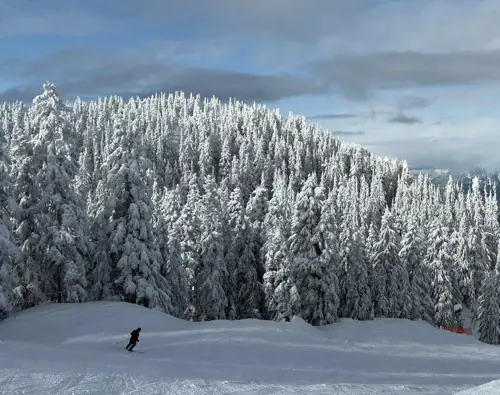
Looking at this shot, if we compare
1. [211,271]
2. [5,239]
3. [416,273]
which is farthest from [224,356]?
[416,273]

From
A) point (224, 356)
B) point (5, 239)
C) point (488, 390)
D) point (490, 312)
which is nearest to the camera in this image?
point (488, 390)

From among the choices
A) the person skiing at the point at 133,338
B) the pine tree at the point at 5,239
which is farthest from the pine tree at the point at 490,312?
the pine tree at the point at 5,239

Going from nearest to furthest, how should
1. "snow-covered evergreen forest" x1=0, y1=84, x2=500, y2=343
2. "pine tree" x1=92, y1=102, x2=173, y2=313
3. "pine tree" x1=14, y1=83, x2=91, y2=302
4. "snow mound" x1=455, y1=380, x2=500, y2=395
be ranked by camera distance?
"snow mound" x1=455, y1=380, x2=500, y2=395 → "pine tree" x1=14, y1=83, x2=91, y2=302 → "snow-covered evergreen forest" x1=0, y1=84, x2=500, y2=343 → "pine tree" x1=92, y1=102, x2=173, y2=313

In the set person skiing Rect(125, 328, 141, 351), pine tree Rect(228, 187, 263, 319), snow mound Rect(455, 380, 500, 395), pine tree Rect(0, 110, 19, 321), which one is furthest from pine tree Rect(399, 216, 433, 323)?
snow mound Rect(455, 380, 500, 395)

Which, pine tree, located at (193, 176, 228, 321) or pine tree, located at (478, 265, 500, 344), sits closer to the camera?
pine tree, located at (193, 176, 228, 321)

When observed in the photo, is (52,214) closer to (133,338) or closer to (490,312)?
(133,338)

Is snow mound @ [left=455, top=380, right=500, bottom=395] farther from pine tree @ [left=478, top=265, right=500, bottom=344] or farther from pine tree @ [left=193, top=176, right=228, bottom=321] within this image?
pine tree @ [left=478, top=265, right=500, bottom=344]

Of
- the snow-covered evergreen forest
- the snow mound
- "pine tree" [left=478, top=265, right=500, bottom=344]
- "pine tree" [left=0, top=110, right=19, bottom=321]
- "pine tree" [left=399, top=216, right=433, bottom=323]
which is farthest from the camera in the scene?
"pine tree" [left=478, top=265, right=500, bottom=344]

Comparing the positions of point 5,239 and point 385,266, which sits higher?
point 5,239

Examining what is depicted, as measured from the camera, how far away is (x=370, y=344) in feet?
102

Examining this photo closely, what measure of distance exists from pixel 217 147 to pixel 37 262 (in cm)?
16607

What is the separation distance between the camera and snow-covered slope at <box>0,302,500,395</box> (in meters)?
18.4

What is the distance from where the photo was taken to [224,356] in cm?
2523

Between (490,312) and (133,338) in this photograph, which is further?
(490,312)
